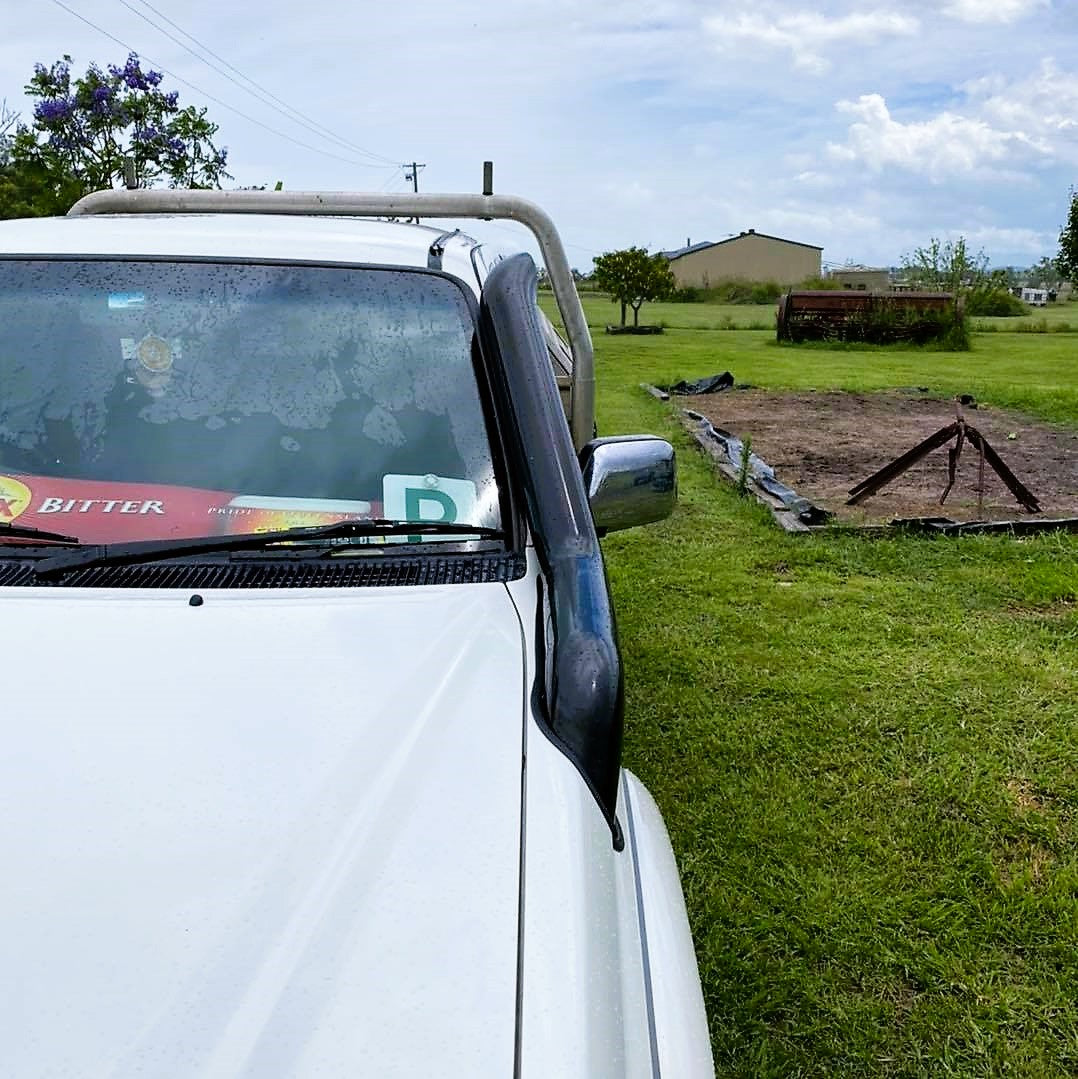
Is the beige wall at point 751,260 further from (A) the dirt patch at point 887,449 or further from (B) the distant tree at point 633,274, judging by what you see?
(A) the dirt patch at point 887,449

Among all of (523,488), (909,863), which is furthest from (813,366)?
(523,488)

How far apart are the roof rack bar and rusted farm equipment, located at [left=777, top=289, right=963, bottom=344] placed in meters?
20.3

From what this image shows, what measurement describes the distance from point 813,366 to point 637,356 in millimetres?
3805

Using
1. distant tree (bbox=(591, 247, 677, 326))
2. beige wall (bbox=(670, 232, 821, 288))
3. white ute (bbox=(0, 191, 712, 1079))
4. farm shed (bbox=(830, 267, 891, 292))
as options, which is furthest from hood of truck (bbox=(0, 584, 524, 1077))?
beige wall (bbox=(670, 232, 821, 288))

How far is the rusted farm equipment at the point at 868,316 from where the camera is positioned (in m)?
22.1

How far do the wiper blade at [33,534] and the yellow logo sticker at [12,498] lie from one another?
62mm

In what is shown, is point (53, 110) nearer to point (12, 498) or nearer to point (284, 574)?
point (12, 498)

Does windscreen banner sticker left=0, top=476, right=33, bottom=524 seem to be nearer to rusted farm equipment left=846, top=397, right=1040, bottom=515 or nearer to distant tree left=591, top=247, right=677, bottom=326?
rusted farm equipment left=846, top=397, right=1040, bottom=515

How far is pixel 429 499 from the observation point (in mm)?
1927

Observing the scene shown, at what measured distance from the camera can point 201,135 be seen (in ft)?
41.4

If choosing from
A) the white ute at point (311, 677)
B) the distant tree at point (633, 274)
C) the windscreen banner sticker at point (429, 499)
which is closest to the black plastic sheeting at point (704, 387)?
the white ute at point (311, 677)

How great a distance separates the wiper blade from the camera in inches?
70.8

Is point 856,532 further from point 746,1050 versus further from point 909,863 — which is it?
point 746,1050

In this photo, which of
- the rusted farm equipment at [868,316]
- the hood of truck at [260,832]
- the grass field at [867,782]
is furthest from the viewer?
the rusted farm equipment at [868,316]
